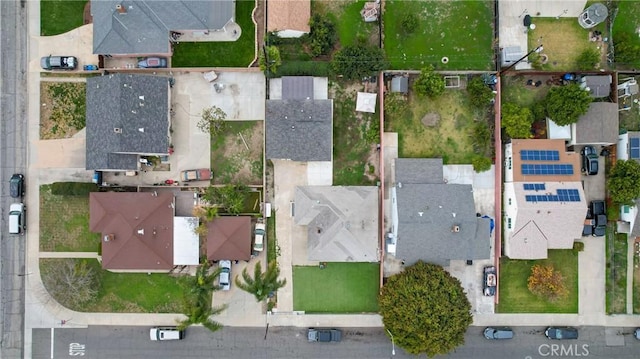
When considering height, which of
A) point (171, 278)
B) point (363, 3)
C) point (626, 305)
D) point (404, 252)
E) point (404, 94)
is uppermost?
point (363, 3)

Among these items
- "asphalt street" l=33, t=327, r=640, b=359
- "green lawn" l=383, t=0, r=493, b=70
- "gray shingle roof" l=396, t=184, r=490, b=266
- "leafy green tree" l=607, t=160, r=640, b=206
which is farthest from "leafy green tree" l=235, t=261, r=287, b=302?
"leafy green tree" l=607, t=160, r=640, b=206

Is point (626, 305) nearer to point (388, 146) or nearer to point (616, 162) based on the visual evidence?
point (616, 162)

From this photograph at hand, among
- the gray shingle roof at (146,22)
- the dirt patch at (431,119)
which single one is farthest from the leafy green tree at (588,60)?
the gray shingle roof at (146,22)

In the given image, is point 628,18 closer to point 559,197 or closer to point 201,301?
point 559,197

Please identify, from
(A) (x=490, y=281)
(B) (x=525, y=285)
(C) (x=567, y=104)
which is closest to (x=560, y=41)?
(C) (x=567, y=104)

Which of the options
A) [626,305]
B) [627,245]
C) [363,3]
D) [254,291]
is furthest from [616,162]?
[254,291]

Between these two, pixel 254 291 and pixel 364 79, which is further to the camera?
pixel 364 79
